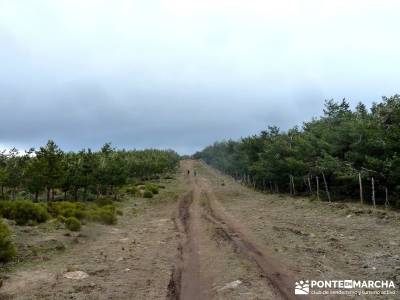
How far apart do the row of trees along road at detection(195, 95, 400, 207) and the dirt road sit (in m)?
5.08

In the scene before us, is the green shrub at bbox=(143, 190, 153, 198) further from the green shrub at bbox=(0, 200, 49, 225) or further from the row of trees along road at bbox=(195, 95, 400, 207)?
the green shrub at bbox=(0, 200, 49, 225)

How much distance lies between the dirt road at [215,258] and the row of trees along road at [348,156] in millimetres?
5077

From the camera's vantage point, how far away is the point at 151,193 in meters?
Result: 58.0

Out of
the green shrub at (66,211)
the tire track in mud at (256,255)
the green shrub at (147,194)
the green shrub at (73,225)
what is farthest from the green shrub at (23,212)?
the green shrub at (147,194)

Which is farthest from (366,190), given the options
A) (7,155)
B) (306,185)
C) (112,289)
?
(7,155)

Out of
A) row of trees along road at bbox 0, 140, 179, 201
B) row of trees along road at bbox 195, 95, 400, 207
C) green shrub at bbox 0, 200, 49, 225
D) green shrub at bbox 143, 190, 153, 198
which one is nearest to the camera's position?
green shrub at bbox 0, 200, 49, 225

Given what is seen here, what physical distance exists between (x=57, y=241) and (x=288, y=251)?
38.7 ft

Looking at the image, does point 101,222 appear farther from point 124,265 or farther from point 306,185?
point 306,185

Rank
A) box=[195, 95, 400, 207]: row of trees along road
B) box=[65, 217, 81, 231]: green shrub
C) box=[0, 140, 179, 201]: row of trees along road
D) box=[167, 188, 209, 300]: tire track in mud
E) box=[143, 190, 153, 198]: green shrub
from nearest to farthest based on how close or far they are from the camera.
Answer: box=[167, 188, 209, 300]: tire track in mud, box=[65, 217, 81, 231]: green shrub, box=[195, 95, 400, 207]: row of trees along road, box=[0, 140, 179, 201]: row of trees along road, box=[143, 190, 153, 198]: green shrub
